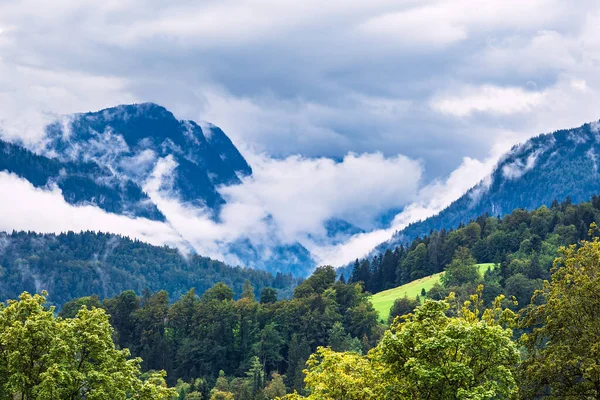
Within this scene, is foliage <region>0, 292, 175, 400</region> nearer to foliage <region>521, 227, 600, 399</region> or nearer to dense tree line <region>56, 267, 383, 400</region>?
foliage <region>521, 227, 600, 399</region>

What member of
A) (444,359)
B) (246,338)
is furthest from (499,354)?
(246,338)

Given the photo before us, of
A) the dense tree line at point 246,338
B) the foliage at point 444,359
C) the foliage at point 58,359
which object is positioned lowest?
the foliage at point 444,359

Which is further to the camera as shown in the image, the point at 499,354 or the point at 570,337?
the point at 570,337

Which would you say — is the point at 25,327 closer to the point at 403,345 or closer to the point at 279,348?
the point at 403,345

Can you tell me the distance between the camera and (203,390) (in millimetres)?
171000

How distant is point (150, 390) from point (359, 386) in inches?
610

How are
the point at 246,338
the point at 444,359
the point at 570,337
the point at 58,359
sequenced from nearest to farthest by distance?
the point at 444,359
the point at 570,337
the point at 58,359
the point at 246,338

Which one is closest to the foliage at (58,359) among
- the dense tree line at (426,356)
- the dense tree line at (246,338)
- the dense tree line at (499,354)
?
the dense tree line at (426,356)

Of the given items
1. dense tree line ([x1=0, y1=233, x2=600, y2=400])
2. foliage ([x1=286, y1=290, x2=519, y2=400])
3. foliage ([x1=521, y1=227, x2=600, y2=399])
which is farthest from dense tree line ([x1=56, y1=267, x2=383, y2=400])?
foliage ([x1=286, y1=290, x2=519, y2=400])

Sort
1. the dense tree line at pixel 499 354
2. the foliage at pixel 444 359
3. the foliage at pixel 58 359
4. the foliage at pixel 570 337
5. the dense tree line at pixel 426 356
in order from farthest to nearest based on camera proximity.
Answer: the foliage at pixel 58 359
the foliage at pixel 570 337
the dense tree line at pixel 426 356
the dense tree line at pixel 499 354
the foliage at pixel 444 359

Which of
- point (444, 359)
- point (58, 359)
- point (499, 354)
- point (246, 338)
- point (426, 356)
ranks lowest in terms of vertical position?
point (499, 354)

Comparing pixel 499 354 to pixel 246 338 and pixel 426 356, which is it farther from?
pixel 246 338

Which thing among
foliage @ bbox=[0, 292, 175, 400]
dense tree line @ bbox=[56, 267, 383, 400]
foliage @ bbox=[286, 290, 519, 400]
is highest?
dense tree line @ bbox=[56, 267, 383, 400]

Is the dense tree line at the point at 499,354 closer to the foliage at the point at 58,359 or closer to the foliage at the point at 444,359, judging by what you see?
the foliage at the point at 444,359
